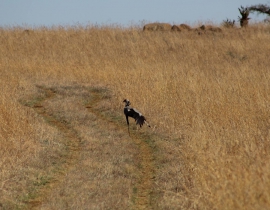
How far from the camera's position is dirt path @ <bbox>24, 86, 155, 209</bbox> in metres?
7.89

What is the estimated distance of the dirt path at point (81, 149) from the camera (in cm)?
789

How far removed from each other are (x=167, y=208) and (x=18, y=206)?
2.10m

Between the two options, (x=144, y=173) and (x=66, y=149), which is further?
(x=66, y=149)

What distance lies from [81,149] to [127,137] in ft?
4.46

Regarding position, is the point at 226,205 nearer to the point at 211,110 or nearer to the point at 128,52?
the point at 211,110

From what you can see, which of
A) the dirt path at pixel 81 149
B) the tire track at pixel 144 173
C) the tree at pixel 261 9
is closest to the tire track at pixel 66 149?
the dirt path at pixel 81 149

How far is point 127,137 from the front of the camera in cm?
1168

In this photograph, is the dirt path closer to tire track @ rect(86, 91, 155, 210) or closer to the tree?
tire track @ rect(86, 91, 155, 210)

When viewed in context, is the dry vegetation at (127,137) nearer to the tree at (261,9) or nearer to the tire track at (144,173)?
the tire track at (144,173)

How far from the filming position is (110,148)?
421 inches

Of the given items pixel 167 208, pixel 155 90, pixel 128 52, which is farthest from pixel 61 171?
pixel 128 52

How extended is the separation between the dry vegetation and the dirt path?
0.16ft

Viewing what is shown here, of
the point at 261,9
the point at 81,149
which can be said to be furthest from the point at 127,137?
the point at 261,9

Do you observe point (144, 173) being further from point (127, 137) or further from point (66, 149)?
point (127, 137)
